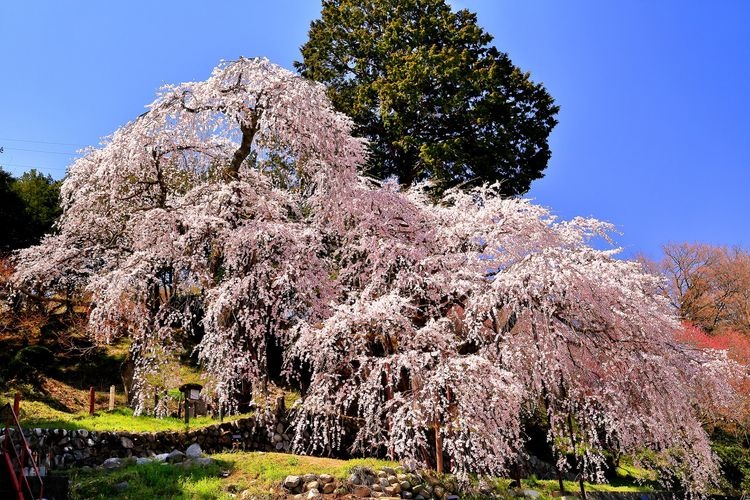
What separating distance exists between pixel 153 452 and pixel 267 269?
4556mm

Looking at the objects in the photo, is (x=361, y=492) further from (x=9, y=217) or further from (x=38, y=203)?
(x=38, y=203)

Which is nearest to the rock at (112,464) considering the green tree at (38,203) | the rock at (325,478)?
the rock at (325,478)

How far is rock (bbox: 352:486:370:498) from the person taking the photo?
9055 mm

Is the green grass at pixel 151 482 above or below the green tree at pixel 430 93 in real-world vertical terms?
below

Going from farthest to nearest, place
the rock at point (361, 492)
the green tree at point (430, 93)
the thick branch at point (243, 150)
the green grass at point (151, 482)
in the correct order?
the green tree at point (430, 93) < the thick branch at point (243, 150) < the rock at point (361, 492) < the green grass at point (151, 482)

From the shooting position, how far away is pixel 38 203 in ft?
83.4

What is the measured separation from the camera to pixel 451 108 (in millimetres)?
21625

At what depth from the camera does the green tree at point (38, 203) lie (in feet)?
76.6

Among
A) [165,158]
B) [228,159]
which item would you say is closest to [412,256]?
[228,159]

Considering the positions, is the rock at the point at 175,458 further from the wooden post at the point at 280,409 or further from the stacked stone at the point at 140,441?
the wooden post at the point at 280,409

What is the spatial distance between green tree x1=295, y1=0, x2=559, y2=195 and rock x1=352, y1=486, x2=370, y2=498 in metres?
13.5

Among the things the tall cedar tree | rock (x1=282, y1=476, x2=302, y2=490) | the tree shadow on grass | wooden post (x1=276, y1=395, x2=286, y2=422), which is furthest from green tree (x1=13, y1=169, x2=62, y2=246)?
rock (x1=282, y1=476, x2=302, y2=490)

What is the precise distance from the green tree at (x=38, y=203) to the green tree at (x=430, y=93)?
1255 cm

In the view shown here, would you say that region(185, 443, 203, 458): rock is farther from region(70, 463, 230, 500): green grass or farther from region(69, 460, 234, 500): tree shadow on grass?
region(70, 463, 230, 500): green grass
